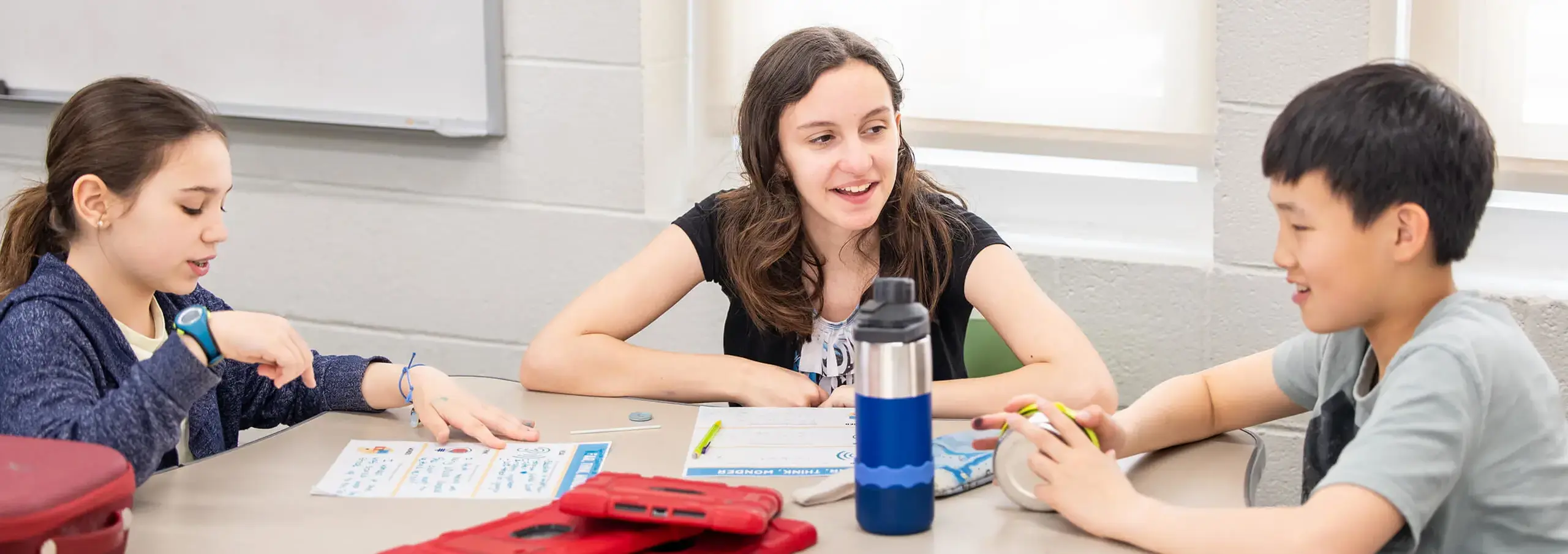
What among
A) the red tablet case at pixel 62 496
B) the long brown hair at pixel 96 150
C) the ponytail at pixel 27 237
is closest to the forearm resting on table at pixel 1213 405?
the red tablet case at pixel 62 496

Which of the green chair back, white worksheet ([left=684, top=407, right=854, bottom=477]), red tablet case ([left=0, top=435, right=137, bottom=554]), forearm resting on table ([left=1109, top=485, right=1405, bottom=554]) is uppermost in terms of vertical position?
red tablet case ([left=0, top=435, right=137, bottom=554])

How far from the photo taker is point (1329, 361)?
1.38 metres

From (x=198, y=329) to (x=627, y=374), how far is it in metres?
0.57

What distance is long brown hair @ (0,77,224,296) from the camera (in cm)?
151

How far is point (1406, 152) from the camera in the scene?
119 cm

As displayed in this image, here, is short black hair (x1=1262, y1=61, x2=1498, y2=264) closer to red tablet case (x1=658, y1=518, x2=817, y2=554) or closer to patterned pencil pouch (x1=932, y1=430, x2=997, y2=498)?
patterned pencil pouch (x1=932, y1=430, x2=997, y2=498)

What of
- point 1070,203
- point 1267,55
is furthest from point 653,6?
point 1267,55

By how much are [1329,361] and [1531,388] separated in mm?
214

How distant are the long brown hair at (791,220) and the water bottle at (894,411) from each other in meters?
0.70

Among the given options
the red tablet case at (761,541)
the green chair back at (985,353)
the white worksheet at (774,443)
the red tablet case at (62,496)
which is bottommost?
the green chair back at (985,353)

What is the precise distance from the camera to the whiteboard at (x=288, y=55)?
2.68m

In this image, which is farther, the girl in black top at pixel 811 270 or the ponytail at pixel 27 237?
the girl in black top at pixel 811 270

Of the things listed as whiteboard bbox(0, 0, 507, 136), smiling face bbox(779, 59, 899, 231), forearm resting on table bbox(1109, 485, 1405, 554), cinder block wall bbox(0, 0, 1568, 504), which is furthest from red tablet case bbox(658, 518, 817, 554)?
whiteboard bbox(0, 0, 507, 136)

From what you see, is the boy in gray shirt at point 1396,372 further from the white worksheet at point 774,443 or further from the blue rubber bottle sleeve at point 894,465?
the white worksheet at point 774,443
